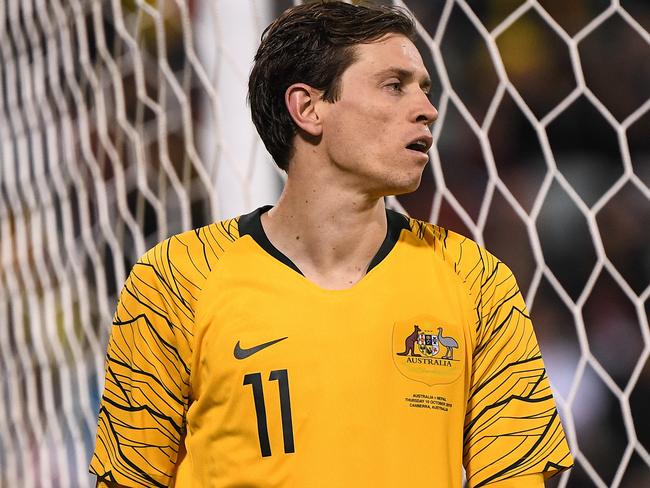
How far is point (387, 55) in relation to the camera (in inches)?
26.1

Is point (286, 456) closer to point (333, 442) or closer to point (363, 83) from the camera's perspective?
point (333, 442)

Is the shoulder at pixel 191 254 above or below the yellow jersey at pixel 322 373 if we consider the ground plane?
above

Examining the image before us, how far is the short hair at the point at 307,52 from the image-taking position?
2.21ft

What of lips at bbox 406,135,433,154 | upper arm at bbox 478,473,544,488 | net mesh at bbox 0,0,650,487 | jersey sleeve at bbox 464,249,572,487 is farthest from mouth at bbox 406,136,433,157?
net mesh at bbox 0,0,650,487

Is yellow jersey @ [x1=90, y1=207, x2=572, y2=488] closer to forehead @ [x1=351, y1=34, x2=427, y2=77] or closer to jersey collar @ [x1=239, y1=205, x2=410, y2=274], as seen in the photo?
jersey collar @ [x1=239, y1=205, x2=410, y2=274]

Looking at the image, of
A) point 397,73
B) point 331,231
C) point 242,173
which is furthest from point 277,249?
point 242,173

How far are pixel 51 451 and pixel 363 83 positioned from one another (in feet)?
3.47

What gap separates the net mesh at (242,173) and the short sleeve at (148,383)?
0.44 metres

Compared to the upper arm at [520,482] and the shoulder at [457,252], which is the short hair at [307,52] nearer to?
the shoulder at [457,252]

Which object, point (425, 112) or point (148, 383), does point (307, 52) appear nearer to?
point (425, 112)

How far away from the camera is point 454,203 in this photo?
1.06 m

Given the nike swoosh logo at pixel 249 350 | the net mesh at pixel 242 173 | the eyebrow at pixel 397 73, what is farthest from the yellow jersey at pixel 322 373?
the net mesh at pixel 242 173

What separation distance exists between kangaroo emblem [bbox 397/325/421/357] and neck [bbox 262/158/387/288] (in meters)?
0.05

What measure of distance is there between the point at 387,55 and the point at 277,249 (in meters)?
0.15
